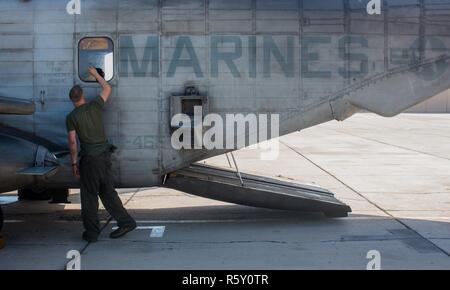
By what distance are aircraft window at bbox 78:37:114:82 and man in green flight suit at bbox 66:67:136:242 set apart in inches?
10.4

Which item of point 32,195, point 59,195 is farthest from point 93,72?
point 32,195

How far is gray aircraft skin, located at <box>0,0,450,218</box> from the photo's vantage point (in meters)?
6.99

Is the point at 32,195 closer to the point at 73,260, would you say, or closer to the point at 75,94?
the point at 75,94

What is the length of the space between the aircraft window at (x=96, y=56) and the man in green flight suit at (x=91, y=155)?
0.26 metres

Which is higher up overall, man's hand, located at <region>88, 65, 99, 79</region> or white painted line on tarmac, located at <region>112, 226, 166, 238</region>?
A: man's hand, located at <region>88, 65, 99, 79</region>

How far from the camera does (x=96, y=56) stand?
7000 millimetres

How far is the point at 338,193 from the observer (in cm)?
1023

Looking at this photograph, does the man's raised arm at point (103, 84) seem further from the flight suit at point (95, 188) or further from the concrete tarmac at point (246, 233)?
the concrete tarmac at point (246, 233)

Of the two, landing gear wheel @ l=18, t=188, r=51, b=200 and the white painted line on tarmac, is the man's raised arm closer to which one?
the white painted line on tarmac

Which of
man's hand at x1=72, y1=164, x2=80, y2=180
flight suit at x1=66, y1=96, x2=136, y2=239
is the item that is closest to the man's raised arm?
flight suit at x1=66, y1=96, x2=136, y2=239

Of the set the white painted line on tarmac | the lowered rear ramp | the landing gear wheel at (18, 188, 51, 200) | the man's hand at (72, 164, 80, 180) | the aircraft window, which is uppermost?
the aircraft window

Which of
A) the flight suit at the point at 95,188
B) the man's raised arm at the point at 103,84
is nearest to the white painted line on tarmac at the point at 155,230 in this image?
the flight suit at the point at 95,188

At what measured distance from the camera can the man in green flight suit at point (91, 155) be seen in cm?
644

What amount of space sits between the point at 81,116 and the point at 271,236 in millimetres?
2665
